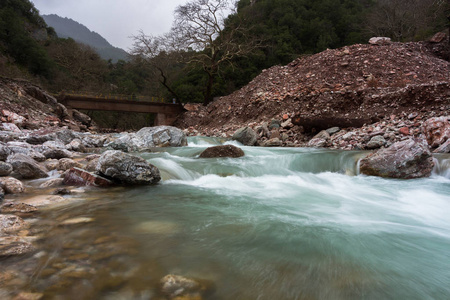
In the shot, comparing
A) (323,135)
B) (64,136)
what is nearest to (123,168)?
(64,136)

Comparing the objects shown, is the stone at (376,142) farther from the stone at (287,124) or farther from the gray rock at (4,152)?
the gray rock at (4,152)

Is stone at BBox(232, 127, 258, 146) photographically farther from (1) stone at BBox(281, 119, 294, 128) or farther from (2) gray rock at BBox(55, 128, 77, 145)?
(2) gray rock at BBox(55, 128, 77, 145)

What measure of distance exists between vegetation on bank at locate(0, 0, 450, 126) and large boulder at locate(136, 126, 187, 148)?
13655 mm

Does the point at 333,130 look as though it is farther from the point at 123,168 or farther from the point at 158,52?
the point at 158,52

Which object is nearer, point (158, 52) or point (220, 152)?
point (220, 152)

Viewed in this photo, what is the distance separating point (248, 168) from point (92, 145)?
21.4ft

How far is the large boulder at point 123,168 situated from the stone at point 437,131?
734 cm

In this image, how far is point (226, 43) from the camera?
2098 cm

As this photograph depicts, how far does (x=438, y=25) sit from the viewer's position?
2225 cm

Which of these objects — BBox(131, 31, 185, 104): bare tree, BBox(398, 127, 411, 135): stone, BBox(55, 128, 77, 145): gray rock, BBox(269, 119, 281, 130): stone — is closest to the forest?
BBox(131, 31, 185, 104): bare tree

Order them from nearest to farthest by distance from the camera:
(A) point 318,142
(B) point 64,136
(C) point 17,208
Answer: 1. (C) point 17,208
2. (B) point 64,136
3. (A) point 318,142

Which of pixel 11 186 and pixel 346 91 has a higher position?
pixel 346 91

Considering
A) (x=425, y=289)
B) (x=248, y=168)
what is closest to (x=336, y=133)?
(x=248, y=168)

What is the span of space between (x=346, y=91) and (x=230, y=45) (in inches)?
607
